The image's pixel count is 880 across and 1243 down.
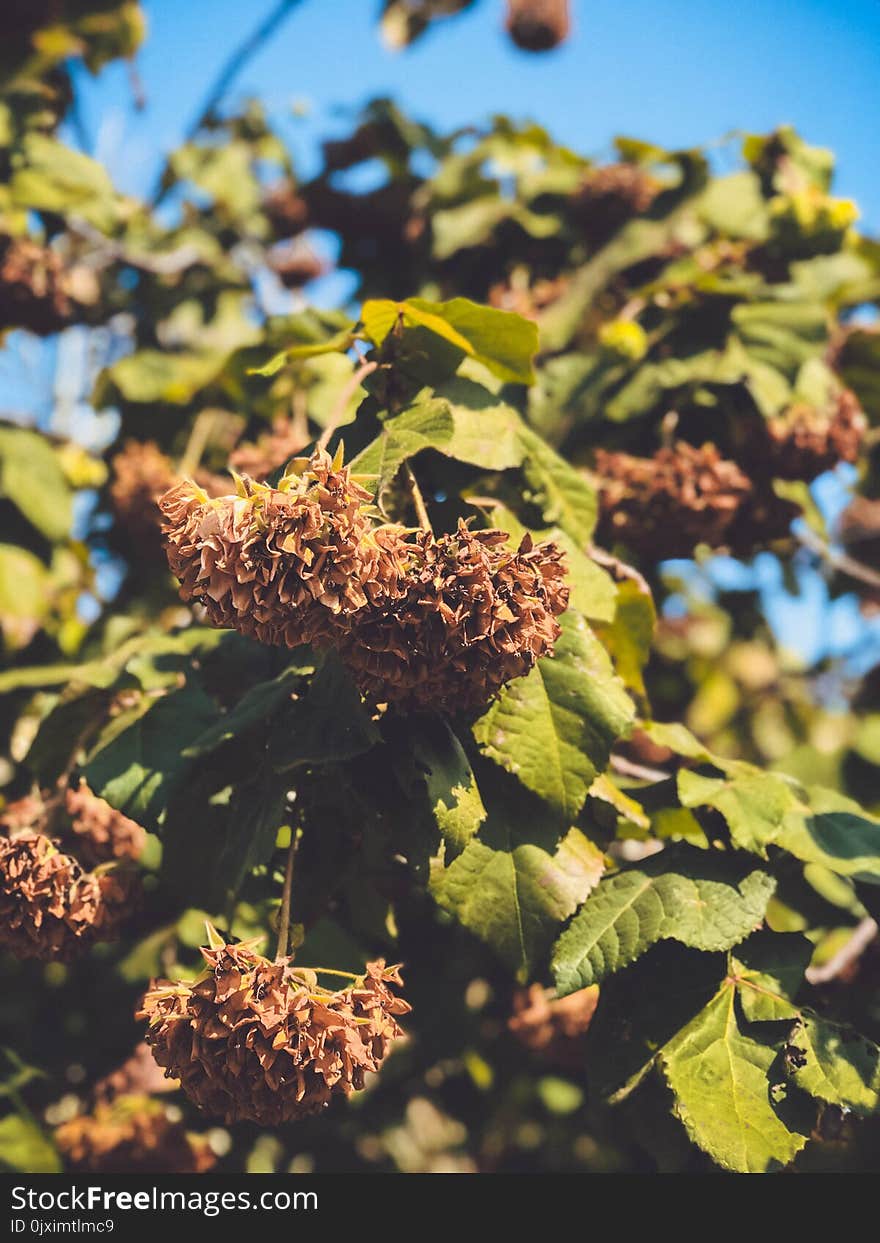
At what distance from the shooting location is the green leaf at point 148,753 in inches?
61.1

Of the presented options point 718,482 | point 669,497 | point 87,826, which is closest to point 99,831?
point 87,826

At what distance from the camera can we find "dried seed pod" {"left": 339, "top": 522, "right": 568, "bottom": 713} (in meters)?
1.14

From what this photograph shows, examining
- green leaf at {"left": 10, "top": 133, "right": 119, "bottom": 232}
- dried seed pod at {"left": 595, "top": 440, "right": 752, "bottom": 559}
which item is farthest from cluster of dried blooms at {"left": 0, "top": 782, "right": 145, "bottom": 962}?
green leaf at {"left": 10, "top": 133, "right": 119, "bottom": 232}

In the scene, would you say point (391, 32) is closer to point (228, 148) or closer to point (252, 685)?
point (228, 148)

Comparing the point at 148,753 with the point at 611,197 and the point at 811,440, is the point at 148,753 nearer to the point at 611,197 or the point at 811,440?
the point at 811,440

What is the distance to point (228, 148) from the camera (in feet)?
12.9

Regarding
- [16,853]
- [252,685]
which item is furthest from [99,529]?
[16,853]

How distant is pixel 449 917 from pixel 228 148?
3494mm

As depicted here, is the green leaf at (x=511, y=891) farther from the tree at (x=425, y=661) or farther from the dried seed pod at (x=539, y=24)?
the dried seed pod at (x=539, y=24)

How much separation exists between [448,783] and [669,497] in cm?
110

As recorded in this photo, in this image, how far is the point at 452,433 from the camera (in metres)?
1.43

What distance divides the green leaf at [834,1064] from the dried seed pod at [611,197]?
7.56ft

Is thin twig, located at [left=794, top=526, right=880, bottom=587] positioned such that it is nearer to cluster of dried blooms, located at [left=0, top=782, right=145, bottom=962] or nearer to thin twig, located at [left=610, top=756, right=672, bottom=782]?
thin twig, located at [left=610, top=756, right=672, bottom=782]

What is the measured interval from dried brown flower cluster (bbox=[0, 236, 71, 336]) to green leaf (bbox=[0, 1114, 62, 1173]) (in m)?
2.05
